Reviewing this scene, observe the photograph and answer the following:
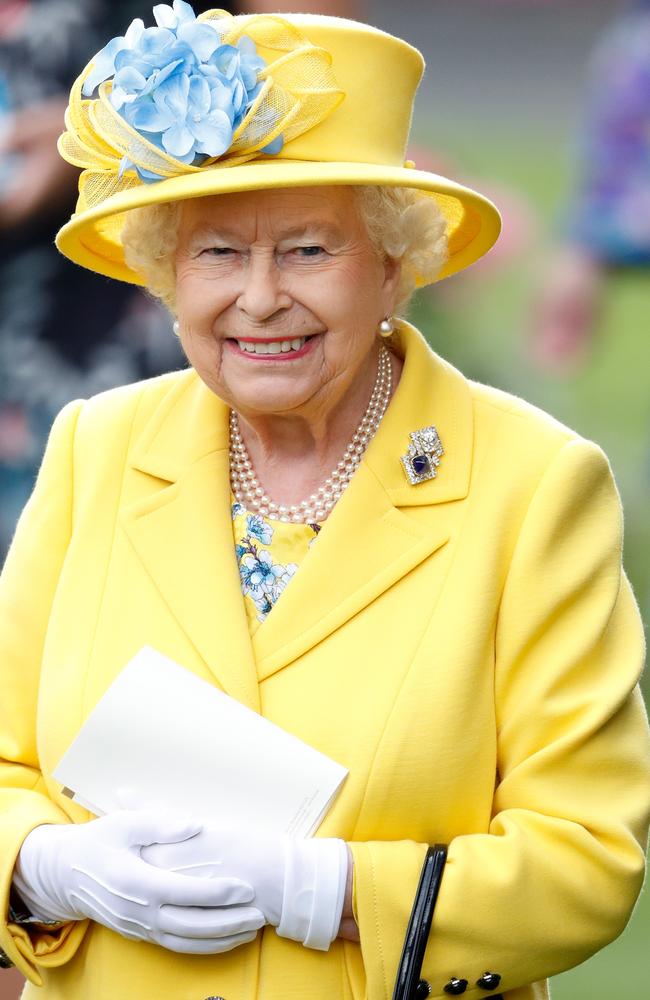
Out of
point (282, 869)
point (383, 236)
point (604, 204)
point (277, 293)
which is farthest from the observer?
point (604, 204)

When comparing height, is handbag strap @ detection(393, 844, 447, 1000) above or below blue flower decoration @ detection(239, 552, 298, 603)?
below

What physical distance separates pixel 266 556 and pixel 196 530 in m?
0.13

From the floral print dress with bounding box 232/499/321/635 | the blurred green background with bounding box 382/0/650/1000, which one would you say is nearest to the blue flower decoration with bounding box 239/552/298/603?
the floral print dress with bounding box 232/499/321/635

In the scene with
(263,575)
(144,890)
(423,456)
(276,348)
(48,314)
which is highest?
(276,348)

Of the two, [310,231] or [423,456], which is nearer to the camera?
[310,231]

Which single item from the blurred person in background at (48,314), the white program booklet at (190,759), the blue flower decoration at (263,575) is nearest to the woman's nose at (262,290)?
the blue flower decoration at (263,575)

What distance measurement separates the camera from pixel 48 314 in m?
6.08

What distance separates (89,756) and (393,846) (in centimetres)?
53

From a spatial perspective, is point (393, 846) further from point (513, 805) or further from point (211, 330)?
point (211, 330)

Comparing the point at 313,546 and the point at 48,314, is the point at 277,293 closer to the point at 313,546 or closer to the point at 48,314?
the point at 313,546

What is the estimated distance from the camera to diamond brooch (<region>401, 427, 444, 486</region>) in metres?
2.74

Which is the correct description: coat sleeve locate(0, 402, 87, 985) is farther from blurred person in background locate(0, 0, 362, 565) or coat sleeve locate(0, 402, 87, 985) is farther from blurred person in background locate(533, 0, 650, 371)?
blurred person in background locate(533, 0, 650, 371)

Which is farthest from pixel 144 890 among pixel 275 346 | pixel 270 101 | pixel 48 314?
pixel 48 314

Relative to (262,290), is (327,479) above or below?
below
